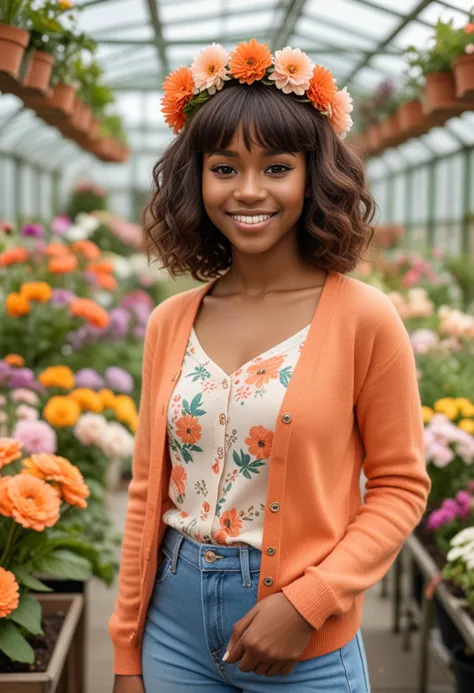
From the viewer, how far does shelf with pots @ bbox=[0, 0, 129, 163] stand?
2.22m

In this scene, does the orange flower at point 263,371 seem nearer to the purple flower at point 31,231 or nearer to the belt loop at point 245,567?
the belt loop at point 245,567

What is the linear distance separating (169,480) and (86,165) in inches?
677

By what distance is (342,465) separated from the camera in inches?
53.1

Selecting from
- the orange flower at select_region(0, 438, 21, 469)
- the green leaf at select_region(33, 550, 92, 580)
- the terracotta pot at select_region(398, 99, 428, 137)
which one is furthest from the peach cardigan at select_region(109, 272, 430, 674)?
the terracotta pot at select_region(398, 99, 428, 137)

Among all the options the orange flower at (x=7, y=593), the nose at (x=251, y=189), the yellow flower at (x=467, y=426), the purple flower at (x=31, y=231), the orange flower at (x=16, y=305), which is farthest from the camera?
the purple flower at (x=31, y=231)

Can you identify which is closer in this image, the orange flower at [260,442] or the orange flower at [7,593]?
the orange flower at [260,442]

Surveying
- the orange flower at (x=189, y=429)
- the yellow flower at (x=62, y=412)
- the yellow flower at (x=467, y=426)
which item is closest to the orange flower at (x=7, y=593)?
the orange flower at (x=189, y=429)

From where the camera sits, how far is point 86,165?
17969 mm

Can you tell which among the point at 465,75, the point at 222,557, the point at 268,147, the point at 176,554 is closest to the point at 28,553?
the point at 176,554

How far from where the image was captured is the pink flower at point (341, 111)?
141cm

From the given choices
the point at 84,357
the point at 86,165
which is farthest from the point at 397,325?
the point at 86,165

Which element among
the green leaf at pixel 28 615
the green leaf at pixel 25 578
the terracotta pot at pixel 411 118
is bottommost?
the green leaf at pixel 28 615

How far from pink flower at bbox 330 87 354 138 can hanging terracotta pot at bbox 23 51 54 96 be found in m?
1.33

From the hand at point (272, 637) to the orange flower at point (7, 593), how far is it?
63cm
